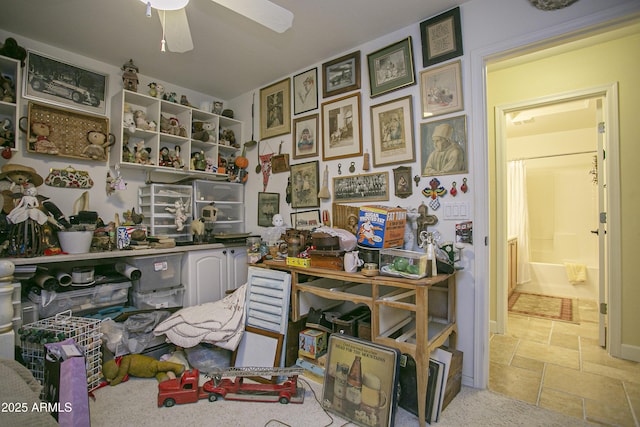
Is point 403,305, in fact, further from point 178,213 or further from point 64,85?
point 64,85

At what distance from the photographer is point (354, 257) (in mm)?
1894

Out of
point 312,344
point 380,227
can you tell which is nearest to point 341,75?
point 380,227

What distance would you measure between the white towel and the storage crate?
530 centimetres

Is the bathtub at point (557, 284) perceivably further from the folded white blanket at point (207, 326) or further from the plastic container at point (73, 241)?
the plastic container at point (73, 241)

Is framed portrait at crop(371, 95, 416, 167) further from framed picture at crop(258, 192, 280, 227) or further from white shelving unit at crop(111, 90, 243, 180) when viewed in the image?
white shelving unit at crop(111, 90, 243, 180)

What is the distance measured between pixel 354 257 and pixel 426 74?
1.39 meters

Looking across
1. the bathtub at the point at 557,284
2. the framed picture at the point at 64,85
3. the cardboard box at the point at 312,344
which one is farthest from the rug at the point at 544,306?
the framed picture at the point at 64,85

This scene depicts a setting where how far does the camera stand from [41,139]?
238 cm

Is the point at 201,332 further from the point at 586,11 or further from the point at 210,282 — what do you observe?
the point at 586,11

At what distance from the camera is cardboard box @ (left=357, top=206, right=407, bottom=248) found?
1.87 m

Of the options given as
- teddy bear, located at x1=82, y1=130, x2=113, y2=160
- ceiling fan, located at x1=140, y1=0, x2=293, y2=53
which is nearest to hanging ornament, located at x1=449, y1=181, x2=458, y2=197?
ceiling fan, located at x1=140, y1=0, x2=293, y2=53

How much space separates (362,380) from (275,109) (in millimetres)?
2567

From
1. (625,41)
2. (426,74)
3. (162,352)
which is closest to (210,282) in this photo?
(162,352)

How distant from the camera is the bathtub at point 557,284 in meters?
4.18
